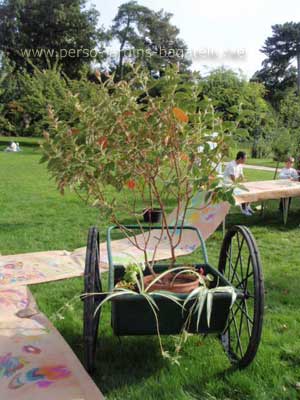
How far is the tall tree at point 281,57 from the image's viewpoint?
57844 mm

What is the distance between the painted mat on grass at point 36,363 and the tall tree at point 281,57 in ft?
185

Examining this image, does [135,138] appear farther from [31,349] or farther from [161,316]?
[31,349]

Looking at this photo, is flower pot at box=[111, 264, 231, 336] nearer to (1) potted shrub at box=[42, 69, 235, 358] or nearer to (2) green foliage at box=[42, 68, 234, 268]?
(1) potted shrub at box=[42, 69, 235, 358]

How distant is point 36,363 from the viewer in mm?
2586

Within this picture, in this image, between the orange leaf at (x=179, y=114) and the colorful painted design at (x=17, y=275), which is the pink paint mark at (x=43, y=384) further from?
the colorful painted design at (x=17, y=275)

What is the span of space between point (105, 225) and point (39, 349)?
4.25 metres

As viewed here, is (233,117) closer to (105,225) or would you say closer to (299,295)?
(299,295)

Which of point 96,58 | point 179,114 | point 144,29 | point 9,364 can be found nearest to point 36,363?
point 9,364

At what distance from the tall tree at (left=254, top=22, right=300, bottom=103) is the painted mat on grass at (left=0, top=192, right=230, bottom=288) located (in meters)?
53.5

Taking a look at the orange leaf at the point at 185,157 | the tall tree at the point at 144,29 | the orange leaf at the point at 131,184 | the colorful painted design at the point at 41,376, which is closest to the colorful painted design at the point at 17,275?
the colorful painted design at the point at 41,376

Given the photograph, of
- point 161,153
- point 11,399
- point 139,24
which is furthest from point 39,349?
point 139,24

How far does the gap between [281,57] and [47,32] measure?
111 feet

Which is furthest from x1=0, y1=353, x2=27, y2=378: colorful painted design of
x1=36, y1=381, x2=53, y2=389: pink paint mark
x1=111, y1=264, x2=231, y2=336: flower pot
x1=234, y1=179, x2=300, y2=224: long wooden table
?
x1=234, y1=179, x2=300, y2=224: long wooden table

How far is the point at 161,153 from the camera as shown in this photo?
2539 millimetres
